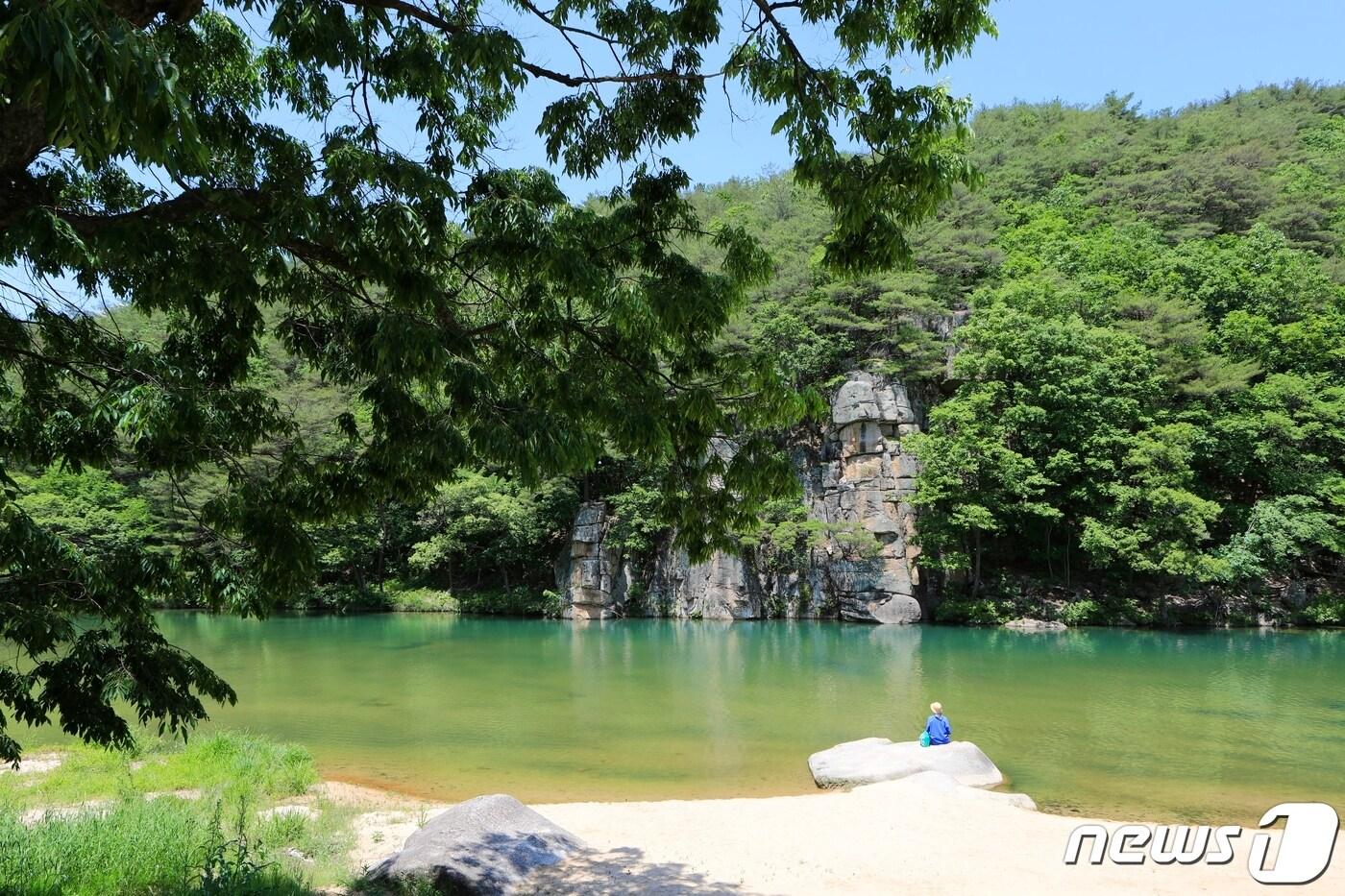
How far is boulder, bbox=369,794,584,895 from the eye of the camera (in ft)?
21.5

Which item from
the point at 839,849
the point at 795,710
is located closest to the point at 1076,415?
the point at 795,710

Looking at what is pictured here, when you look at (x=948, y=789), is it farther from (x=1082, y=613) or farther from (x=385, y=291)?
(x=1082, y=613)

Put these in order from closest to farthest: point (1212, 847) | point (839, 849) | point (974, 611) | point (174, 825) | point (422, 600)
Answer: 1. point (174, 825)
2. point (839, 849)
3. point (1212, 847)
4. point (974, 611)
5. point (422, 600)

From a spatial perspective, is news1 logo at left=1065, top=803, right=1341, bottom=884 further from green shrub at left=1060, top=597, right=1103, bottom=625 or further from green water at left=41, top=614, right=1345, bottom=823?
green shrub at left=1060, top=597, right=1103, bottom=625

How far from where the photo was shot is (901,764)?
11.1 m

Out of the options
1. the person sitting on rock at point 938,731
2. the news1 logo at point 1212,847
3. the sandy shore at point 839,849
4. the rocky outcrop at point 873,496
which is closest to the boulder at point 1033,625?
the rocky outcrop at point 873,496

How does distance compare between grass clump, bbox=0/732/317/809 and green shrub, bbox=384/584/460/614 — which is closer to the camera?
grass clump, bbox=0/732/317/809

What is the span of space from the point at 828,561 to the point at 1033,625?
25.6ft

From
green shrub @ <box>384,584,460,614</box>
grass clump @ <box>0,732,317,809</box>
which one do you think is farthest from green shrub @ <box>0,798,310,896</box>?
green shrub @ <box>384,584,460,614</box>

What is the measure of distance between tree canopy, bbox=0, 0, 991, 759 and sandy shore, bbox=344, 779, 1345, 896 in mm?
3895

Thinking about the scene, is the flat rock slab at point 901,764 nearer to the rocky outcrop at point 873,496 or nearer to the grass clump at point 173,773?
the grass clump at point 173,773

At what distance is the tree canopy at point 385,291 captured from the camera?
12.1 feet

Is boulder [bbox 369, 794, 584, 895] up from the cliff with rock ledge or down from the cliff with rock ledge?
down

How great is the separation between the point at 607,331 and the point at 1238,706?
16207 mm
